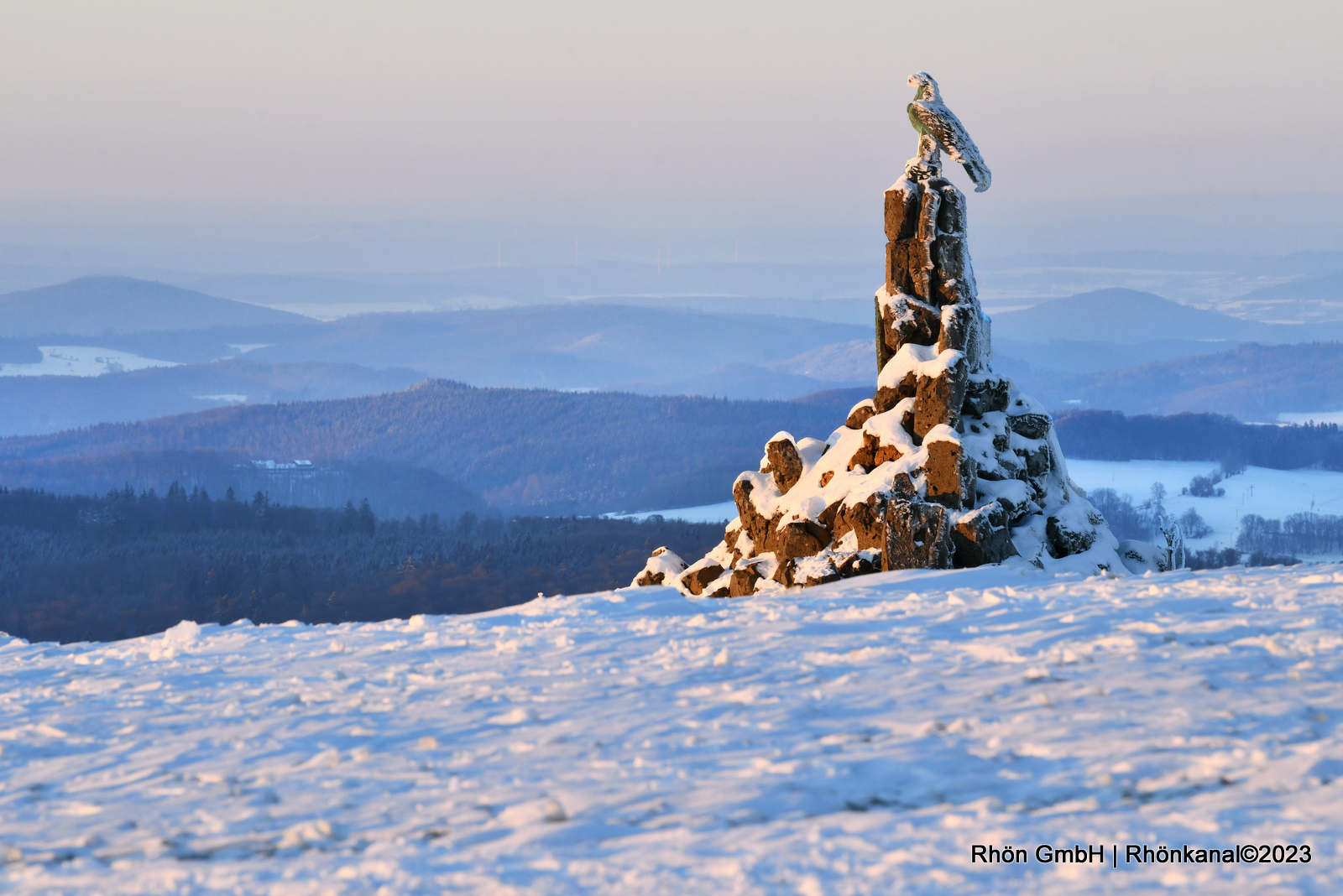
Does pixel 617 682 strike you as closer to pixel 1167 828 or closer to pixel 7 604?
pixel 1167 828

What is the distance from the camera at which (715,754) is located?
10.1 m

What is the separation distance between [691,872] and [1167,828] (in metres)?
3.18

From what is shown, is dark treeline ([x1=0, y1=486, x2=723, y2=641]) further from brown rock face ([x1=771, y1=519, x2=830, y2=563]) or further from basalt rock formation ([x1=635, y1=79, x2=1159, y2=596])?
brown rock face ([x1=771, y1=519, x2=830, y2=563])

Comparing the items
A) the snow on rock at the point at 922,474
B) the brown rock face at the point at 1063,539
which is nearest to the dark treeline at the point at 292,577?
the snow on rock at the point at 922,474

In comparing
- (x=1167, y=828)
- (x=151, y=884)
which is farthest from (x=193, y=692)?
(x=1167, y=828)

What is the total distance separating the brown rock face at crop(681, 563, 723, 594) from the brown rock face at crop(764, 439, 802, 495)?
2618 millimetres

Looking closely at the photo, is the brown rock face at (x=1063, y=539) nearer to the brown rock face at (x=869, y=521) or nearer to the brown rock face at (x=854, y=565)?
the brown rock face at (x=869, y=521)

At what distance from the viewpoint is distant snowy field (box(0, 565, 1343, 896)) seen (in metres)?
7.93

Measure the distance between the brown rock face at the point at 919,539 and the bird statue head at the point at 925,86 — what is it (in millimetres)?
11444

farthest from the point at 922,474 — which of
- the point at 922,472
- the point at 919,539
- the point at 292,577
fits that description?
the point at 292,577

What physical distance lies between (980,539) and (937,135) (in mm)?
10810

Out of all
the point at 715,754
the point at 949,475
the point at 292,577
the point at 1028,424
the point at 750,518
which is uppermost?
the point at 1028,424

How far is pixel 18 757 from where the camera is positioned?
11375 mm

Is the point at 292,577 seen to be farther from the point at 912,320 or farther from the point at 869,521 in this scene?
the point at 869,521
